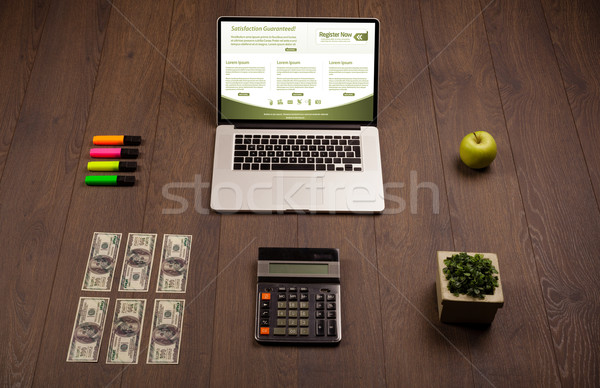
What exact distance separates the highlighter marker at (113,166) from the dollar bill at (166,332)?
0.39 meters

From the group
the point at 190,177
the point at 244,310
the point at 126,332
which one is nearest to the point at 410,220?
the point at 244,310

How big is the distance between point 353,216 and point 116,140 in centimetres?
68

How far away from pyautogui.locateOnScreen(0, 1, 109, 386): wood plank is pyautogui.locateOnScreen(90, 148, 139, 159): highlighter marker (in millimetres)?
63

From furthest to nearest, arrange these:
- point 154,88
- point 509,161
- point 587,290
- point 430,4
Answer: point 430,4 → point 154,88 → point 509,161 → point 587,290

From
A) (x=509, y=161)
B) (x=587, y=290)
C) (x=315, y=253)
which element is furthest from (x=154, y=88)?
(x=587, y=290)

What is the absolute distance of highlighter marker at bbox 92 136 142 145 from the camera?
1.43m

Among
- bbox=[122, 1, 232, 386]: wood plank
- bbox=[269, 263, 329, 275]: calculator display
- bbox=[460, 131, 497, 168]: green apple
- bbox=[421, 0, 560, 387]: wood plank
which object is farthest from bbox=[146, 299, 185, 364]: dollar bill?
bbox=[460, 131, 497, 168]: green apple

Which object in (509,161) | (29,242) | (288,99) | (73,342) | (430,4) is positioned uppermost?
(430,4)

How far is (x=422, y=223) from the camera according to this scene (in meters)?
1.32

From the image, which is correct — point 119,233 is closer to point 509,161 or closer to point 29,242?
point 29,242

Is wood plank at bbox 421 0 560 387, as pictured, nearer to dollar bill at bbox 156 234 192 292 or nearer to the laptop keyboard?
the laptop keyboard

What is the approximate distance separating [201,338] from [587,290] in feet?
2.98

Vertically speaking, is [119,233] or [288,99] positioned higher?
[288,99]

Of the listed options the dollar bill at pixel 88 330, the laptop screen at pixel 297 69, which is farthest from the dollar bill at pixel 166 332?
the laptop screen at pixel 297 69
